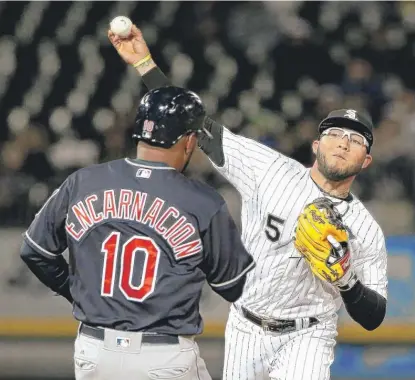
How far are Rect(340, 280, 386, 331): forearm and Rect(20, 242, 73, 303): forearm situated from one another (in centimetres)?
128

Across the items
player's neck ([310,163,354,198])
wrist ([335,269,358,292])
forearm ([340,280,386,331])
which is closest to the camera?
wrist ([335,269,358,292])

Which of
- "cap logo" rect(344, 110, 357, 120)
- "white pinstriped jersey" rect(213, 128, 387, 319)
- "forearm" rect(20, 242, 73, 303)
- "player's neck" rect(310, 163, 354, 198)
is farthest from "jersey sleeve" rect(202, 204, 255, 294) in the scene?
"cap logo" rect(344, 110, 357, 120)

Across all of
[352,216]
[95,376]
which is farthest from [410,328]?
[95,376]

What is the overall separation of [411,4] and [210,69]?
94.7 inches

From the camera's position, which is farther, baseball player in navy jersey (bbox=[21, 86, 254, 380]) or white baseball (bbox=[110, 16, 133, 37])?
white baseball (bbox=[110, 16, 133, 37])

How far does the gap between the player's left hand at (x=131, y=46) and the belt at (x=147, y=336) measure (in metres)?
1.65

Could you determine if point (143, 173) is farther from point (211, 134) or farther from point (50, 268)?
point (211, 134)

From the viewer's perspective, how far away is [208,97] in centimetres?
1121

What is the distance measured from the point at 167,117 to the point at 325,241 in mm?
978

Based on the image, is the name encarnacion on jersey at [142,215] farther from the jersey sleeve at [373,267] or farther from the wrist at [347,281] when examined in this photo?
the jersey sleeve at [373,267]

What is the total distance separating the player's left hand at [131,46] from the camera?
517 centimetres

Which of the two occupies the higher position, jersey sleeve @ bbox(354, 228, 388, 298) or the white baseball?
the white baseball

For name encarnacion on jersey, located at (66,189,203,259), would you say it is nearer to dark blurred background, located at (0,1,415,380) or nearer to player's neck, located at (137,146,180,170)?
player's neck, located at (137,146,180,170)

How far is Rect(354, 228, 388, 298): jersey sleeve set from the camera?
16.7 feet
